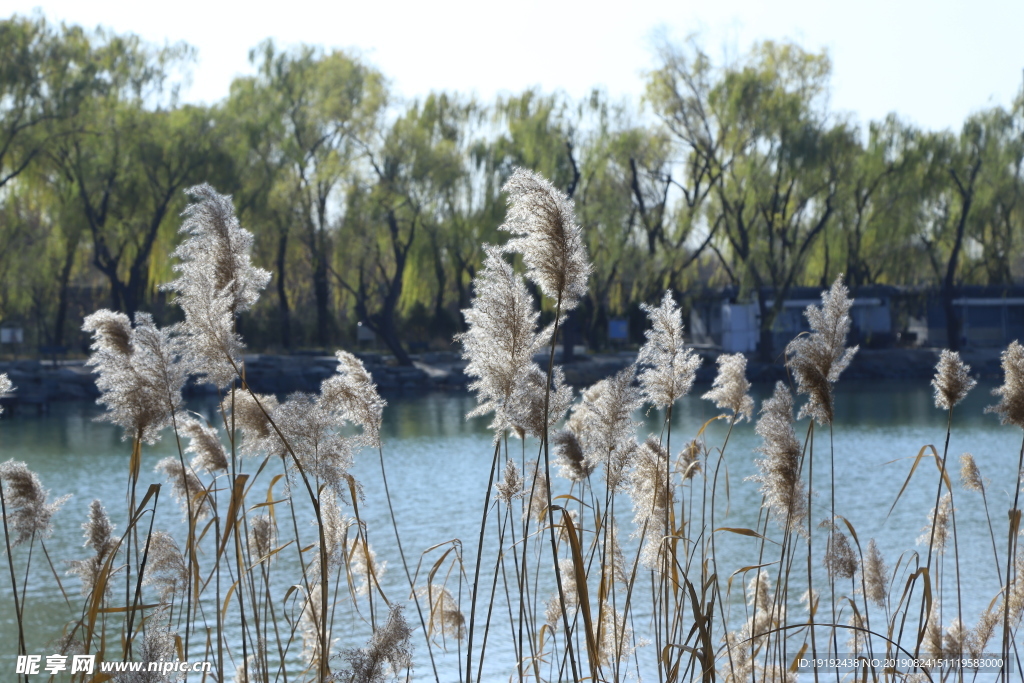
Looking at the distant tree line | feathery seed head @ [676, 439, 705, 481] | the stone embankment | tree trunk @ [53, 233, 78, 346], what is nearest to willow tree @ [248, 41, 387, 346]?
the distant tree line

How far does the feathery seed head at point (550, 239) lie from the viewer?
2.01 metres

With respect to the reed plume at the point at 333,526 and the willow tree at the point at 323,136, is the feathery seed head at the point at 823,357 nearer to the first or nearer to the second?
the reed plume at the point at 333,526

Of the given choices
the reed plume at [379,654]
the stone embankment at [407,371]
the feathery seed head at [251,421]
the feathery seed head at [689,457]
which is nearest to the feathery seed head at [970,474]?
the feathery seed head at [689,457]

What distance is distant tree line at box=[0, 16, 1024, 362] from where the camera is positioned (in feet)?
90.9

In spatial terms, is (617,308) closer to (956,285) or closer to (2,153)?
(956,285)

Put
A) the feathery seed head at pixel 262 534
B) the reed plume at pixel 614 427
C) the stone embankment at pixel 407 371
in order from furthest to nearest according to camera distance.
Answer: the stone embankment at pixel 407 371 < the feathery seed head at pixel 262 534 < the reed plume at pixel 614 427

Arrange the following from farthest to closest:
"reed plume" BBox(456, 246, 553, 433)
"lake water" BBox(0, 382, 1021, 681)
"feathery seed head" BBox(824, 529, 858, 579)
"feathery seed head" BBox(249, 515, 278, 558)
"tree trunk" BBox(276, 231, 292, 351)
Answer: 1. "tree trunk" BBox(276, 231, 292, 351)
2. "lake water" BBox(0, 382, 1021, 681)
3. "feathery seed head" BBox(249, 515, 278, 558)
4. "feathery seed head" BBox(824, 529, 858, 579)
5. "reed plume" BBox(456, 246, 553, 433)

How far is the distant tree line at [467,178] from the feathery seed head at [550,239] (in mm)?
26055

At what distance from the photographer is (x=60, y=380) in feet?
85.0

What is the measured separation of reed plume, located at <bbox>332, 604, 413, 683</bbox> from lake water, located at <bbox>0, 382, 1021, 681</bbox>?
4.41ft

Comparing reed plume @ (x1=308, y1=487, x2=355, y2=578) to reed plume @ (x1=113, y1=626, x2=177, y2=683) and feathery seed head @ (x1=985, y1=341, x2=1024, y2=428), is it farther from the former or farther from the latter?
feathery seed head @ (x1=985, y1=341, x2=1024, y2=428)

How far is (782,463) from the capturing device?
2.79 meters

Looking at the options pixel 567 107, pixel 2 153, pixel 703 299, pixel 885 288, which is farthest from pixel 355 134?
pixel 885 288

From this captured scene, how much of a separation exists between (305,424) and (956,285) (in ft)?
120
